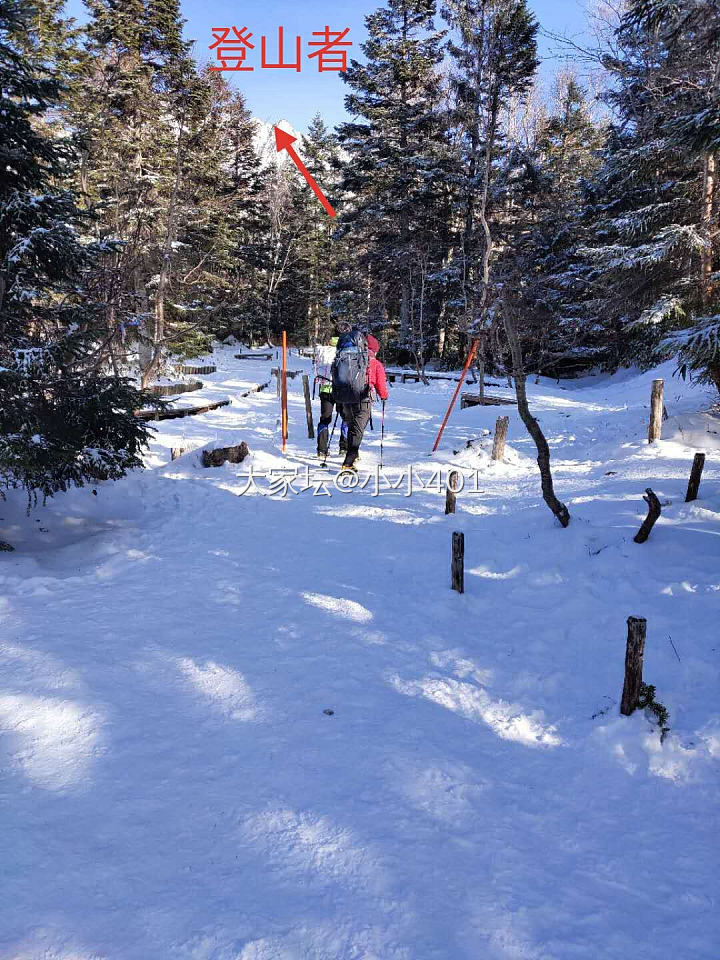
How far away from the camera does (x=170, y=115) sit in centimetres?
2358

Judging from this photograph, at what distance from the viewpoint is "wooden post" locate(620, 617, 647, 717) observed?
144 inches

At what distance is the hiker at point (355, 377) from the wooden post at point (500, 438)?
2.32 metres

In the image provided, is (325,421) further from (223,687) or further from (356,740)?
(356,740)

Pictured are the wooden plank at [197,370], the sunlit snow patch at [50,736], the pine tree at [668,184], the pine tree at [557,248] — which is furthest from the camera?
the wooden plank at [197,370]

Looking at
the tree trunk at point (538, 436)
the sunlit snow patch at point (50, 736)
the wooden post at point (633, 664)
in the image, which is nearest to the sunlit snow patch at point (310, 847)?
the sunlit snow patch at point (50, 736)

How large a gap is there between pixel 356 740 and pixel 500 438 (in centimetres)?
798

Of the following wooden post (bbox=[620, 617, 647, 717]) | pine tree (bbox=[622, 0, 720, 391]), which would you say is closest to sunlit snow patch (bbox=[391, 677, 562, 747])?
wooden post (bbox=[620, 617, 647, 717])

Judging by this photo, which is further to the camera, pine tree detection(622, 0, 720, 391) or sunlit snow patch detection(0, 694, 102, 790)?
pine tree detection(622, 0, 720, 391)

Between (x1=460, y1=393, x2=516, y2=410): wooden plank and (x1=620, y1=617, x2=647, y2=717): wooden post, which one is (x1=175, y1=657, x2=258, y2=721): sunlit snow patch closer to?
(x1=620, y1=617, x2=647, y2=717): wooden post

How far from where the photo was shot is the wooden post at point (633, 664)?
144 inches

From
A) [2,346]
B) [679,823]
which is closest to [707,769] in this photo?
[679,823]

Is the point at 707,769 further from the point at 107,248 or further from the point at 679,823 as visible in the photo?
the point at 107,248

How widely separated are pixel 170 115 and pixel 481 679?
88.2 ft

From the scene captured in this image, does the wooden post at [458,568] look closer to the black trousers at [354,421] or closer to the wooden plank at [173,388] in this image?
the black trousers at [354,421]
